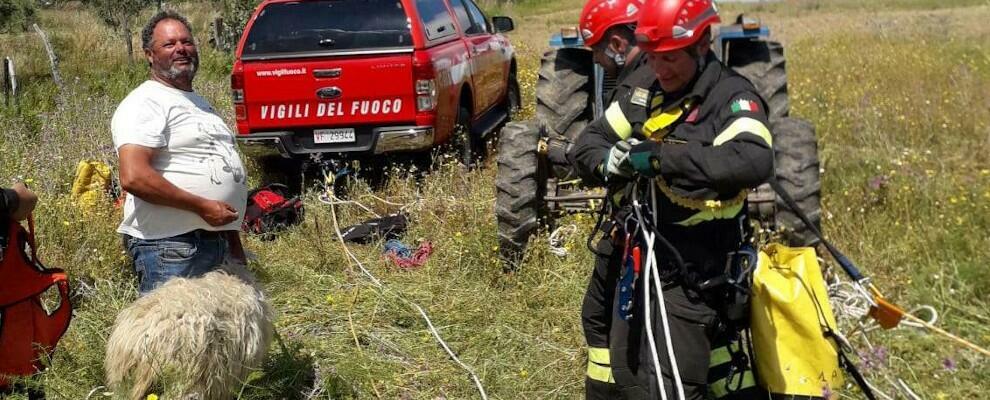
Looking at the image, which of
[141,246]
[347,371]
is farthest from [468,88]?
[141,246]

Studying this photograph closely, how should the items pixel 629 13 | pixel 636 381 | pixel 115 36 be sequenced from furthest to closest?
pixel 115 36 → pixel 629 13 → pixel 636 381

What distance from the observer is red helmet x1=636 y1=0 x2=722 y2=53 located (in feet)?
8.30

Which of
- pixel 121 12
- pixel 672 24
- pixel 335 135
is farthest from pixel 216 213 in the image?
pixel 121 12

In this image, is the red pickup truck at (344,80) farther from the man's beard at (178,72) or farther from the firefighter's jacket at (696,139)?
the firefighter's jacket at (696,139)

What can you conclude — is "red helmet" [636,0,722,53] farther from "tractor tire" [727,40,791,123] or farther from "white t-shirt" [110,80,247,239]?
"tractor tire" [727,40,791,123]

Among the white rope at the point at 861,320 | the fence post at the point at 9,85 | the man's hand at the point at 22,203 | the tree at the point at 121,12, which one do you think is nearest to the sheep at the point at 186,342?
the man's hand at the point at 22,203

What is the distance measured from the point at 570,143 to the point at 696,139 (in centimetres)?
251

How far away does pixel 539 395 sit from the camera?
12.1ft

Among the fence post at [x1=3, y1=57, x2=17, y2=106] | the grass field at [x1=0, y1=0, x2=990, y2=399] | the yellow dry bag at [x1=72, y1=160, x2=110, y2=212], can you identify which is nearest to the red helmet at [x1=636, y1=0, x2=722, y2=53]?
the grass field at [x1=0, y1=0, x2=990, y2=399]

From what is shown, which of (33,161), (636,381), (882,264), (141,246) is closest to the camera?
(636,381)

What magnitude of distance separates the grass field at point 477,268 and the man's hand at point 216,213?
0.60 metres

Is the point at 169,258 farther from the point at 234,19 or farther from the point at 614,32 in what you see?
the point at 234,19

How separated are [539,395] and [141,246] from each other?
5.61 ft

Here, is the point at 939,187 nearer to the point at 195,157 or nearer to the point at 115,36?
the point at 195,157
